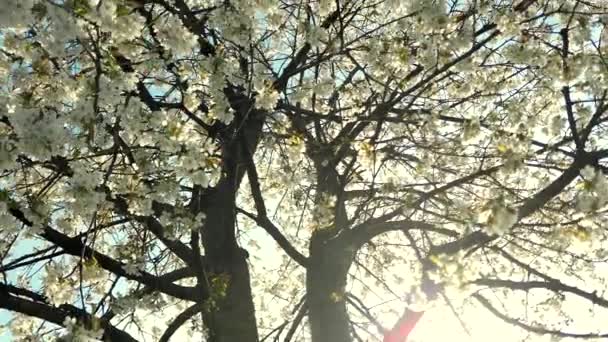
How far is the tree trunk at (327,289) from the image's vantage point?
243 inches

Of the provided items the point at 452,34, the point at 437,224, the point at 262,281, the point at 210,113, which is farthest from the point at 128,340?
the point at 262,281

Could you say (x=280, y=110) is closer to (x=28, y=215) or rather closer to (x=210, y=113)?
(x=210, y=113)

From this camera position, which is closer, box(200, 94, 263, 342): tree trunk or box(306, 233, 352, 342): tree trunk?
box(200, 94, 263, 342): tree trunk

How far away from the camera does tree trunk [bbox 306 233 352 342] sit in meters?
6.16

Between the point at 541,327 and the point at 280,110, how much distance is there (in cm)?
310

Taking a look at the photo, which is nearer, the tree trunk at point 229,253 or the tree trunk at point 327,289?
the tree trunk at point 229,253

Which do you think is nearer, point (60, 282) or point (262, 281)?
point (60, 282)

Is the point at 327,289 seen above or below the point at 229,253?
above

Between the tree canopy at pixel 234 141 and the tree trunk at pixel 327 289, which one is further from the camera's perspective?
the tree trunk at pixel 327 289

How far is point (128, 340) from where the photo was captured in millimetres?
4945

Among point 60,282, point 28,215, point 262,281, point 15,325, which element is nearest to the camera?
point 28,215

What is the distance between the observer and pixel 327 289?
6316 mm

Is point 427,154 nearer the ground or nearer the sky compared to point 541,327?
nearer the sky

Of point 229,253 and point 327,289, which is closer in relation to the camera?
point 229,253
